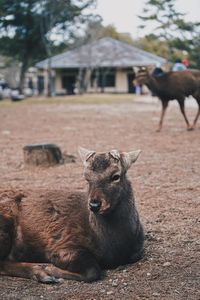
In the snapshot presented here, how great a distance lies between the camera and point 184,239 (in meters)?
5.54

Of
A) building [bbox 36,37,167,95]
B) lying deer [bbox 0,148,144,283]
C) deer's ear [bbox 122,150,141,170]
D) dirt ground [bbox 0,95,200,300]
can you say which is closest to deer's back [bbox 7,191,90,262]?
lying deer [bbox 0,148,144,283]

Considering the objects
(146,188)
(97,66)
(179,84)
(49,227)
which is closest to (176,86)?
(179,84)

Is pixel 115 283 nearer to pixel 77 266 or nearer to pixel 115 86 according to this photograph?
pixel 77 266

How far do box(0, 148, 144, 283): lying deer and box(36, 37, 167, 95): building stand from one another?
158 ft

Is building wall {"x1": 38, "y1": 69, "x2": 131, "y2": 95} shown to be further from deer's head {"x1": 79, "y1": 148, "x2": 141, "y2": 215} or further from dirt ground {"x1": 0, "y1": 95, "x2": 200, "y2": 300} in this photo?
deer's head {"x1": 79, "y1": 148, "x2": 141, "y2": 215}

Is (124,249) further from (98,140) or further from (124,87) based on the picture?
(124,87)

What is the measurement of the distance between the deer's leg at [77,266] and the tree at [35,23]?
8.87 meters

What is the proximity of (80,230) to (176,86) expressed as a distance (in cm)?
1158

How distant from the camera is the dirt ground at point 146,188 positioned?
4355mm

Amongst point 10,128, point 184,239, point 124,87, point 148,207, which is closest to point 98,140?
point 10,128

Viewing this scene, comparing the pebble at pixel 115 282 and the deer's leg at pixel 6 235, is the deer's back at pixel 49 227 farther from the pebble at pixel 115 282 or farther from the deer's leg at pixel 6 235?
the pebble at pixel 115 282

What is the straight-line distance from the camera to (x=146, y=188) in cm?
795

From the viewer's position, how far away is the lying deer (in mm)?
4543

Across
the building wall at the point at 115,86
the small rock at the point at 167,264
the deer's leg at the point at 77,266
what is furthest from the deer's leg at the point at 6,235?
the building wall at the point at 115,86
